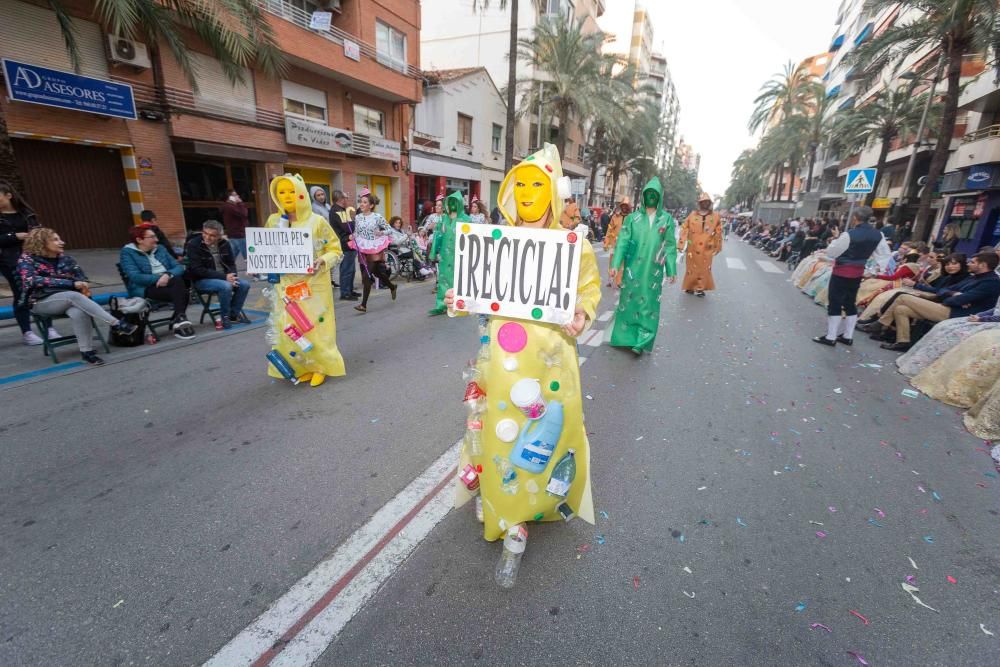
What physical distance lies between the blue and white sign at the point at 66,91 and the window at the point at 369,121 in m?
8.43

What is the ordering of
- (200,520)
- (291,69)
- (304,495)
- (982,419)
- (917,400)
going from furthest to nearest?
1. (291,69)
2. (917,400)
3. (982,419)
4. (304,495)
5. (200,520)

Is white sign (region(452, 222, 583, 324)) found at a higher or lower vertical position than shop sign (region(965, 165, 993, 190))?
lower

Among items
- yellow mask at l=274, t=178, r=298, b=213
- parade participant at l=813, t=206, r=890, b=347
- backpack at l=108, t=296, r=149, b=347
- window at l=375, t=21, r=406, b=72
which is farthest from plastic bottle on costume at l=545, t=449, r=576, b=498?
window at l=375, t=21, r=406, b=72

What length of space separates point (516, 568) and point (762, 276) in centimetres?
1556

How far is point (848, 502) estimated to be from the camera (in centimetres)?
297

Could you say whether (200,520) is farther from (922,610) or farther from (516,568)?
(922,610)

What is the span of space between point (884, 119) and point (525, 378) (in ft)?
103

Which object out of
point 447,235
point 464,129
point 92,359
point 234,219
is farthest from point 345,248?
point 464,129

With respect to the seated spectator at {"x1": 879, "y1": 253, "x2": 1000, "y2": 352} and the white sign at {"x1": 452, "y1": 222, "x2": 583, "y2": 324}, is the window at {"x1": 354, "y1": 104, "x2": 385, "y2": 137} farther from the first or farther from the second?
the white sign at {"x1": 452, "y1": 222, "x2": 583, "y2": 324}

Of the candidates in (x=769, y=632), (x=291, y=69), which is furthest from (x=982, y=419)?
A: (x=291, y=69)

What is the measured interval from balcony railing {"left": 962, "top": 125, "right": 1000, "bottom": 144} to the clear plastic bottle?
89.4 feet

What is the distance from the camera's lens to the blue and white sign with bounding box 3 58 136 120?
8828 mm

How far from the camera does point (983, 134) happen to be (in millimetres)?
20234

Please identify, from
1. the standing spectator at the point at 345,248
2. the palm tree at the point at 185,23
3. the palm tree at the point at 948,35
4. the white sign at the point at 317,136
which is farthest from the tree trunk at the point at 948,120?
the white sign at the point at 317,136
